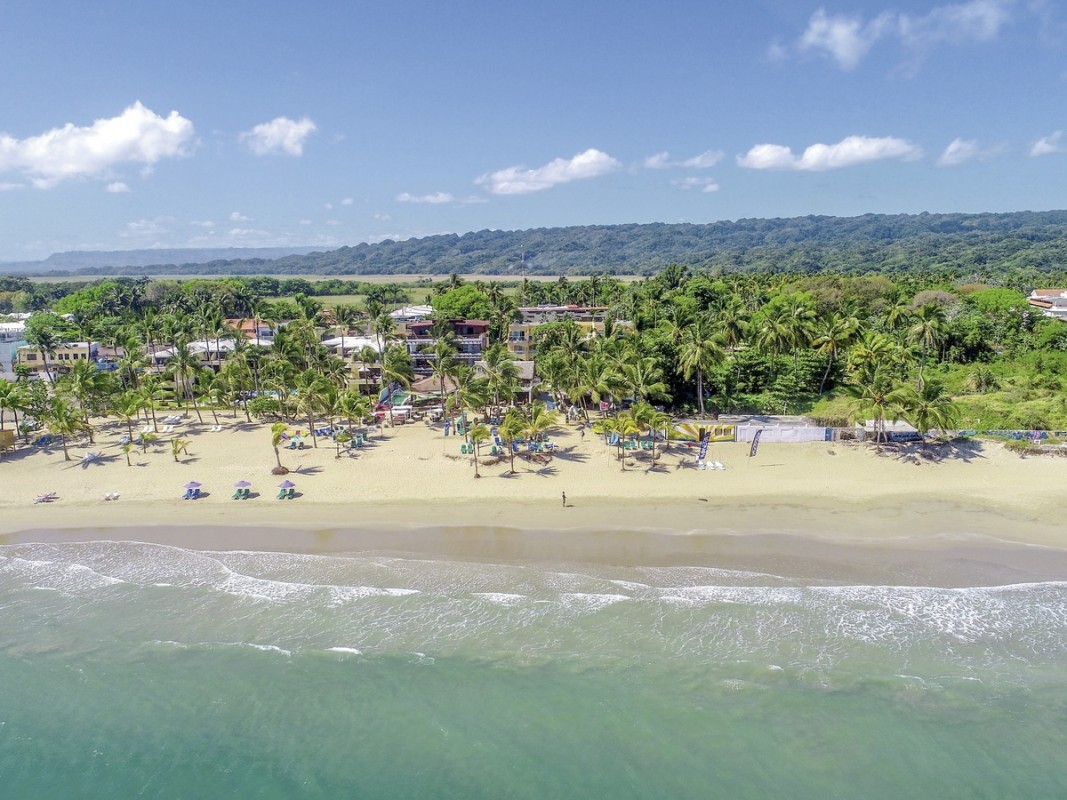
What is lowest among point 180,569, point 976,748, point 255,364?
point 976,748

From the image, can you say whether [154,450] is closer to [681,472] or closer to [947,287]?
[681,472]

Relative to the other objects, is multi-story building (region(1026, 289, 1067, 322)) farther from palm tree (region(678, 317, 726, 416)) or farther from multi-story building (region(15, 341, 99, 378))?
multi-story building (region(15, 341, 99, 378))

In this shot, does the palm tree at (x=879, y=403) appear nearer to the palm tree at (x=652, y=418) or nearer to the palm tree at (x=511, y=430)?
the palm tree at (x=652, y=418)

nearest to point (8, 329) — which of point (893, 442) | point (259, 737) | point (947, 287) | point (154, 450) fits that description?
point (154, 450)

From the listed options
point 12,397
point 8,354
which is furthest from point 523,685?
point 8,354

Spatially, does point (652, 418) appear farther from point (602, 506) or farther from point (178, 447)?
point (178, 447)

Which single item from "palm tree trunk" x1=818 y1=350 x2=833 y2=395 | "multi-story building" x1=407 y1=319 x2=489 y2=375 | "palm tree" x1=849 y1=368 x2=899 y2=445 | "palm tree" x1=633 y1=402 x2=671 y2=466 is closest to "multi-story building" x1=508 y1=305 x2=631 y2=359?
"multi-story building" x1=407 y1=319 x2=489 y2=375

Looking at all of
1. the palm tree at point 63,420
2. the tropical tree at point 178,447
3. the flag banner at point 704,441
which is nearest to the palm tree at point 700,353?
the flag banner at point 704,441
